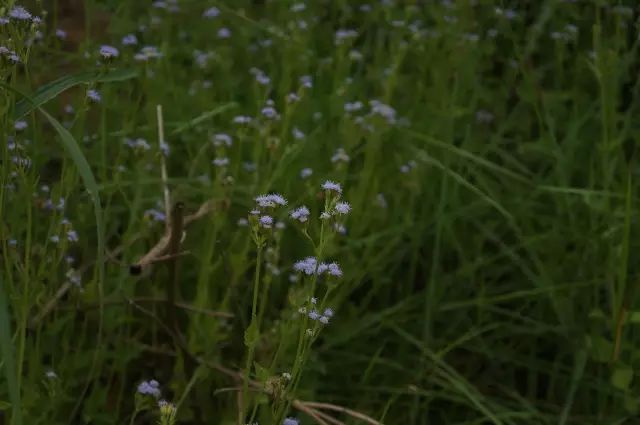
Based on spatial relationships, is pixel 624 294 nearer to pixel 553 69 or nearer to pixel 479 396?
pixel 479 396

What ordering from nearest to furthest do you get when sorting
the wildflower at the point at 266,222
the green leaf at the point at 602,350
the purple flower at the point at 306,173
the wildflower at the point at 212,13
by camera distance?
the wildflower at the point at 266,222, the green leaf at the point at 602,350, the purple flower at the point at 306,173, the wildflower at the point at 212,13

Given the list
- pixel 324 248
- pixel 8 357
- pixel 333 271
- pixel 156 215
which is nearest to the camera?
pixel 8 357

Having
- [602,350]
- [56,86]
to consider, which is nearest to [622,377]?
[602,350]

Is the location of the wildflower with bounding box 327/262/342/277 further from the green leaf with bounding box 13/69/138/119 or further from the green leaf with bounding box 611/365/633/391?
the green leaf with bounding box 611/365/633/391

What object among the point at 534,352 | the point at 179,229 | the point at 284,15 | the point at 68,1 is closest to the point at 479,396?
the point at 534,352

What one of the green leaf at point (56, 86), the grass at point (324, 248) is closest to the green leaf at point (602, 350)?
the grass at point (324, 248)

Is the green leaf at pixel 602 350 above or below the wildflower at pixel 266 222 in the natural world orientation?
below

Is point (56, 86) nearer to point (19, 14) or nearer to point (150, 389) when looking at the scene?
point (19, 14)

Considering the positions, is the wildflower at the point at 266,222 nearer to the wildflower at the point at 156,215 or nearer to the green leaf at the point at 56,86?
the green leaf at the point at 56,86
